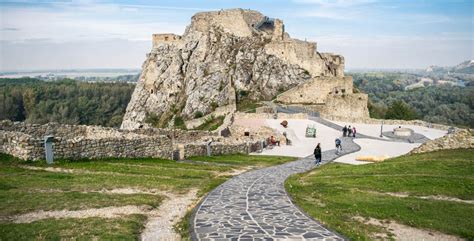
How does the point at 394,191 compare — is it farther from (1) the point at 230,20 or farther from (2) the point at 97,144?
(1) the point at 230,20

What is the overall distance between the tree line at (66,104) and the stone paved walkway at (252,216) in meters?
114

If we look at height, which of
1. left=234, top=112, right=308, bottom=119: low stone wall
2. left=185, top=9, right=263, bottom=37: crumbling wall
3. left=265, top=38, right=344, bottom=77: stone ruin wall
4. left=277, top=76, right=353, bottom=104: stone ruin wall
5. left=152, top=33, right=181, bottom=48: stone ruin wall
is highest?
left=185, top=9, right=263, bottom=37: crumbling wall

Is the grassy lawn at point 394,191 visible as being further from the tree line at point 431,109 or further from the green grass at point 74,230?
the tree line at point 431,109

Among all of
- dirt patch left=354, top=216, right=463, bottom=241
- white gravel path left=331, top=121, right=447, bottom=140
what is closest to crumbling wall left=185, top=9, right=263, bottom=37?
white gravel path left=331, top=121, right=447, bottom=140

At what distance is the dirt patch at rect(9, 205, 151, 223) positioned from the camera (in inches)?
424

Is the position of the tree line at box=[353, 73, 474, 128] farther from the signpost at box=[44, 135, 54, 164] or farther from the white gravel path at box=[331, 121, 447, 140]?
the signpost at box=[44, 135, 54, 164]

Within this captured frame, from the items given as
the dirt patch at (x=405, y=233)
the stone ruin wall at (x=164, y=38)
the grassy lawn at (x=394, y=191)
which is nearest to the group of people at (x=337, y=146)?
the grassy lawn at (x=394, y=191)

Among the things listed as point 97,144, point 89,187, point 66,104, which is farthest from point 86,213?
point 66,104

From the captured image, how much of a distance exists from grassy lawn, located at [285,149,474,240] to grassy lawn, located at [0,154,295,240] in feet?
14.7

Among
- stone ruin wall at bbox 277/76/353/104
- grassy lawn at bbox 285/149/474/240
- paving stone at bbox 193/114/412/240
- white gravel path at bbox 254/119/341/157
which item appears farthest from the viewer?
stone ruin wall at bbox 277/76/353/104

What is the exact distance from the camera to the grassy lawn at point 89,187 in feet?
32.8

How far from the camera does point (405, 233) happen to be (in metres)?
10.9

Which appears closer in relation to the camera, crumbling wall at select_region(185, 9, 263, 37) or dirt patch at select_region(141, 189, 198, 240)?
dirt patch at select_region(141, 189, 198, 240)

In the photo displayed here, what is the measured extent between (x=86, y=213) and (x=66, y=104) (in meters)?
133
